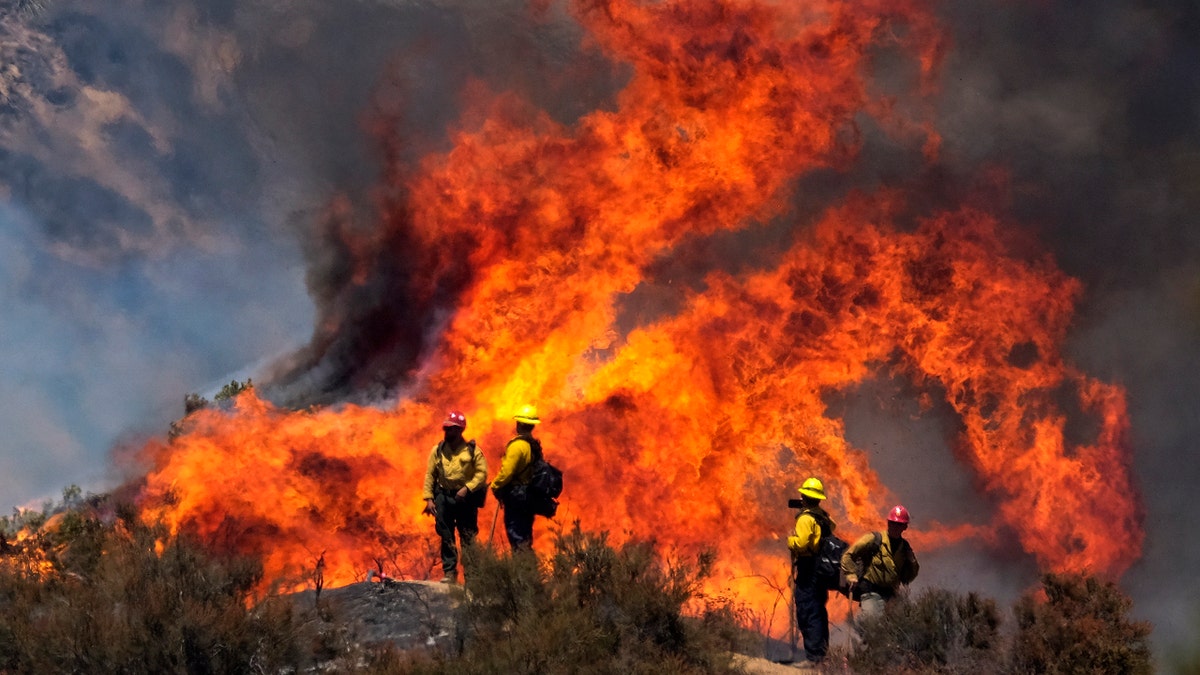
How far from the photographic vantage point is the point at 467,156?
17.3 metres

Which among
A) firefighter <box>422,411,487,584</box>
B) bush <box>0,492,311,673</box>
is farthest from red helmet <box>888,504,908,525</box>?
bush <box>0,492,311,673</box>

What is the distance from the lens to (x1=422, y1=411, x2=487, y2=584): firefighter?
10453 millimetres

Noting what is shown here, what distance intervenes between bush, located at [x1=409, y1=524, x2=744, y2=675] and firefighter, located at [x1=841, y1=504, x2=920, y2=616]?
54.4 inches

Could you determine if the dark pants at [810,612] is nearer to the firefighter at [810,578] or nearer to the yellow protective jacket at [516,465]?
the firefighter at [810,578]

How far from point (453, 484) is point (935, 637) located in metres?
4.79

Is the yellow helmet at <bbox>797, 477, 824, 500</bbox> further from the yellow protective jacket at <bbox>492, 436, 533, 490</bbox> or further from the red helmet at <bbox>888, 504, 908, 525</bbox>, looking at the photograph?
the yellow protective jacket at <bbox>492, 436, 533, 490</bbox>

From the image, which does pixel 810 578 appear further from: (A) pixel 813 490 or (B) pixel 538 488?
(B) pixel 538 488

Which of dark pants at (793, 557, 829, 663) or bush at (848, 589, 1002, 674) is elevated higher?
dark pants at (793, 557, 829, 663)

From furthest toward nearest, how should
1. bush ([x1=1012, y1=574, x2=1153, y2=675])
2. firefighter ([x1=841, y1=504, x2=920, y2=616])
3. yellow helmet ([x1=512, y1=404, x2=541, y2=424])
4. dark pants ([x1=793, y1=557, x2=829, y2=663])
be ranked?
yellow helmet ([x1=512, y1=404, x2=541, y2=424]), dark pants ([x1=793, y1=557, x2=829, y2=663]), firefighter ([x1=841, y1=504, x2=920, y2=616]), bush ([x1=1012, y1=574, x2=1153, y2=675])

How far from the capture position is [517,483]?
34.0 ft

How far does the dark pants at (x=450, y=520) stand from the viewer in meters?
10.5

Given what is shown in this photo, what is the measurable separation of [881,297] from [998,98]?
398 centimetres

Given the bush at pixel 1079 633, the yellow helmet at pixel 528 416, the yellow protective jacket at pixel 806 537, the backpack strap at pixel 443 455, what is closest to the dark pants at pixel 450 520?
the backpack strap at pixel 443 455

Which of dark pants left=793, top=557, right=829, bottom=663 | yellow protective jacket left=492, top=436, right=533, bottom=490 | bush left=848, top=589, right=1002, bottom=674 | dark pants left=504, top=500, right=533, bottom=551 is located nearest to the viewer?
bush left=848, top=589, right=1002, bottom=674
